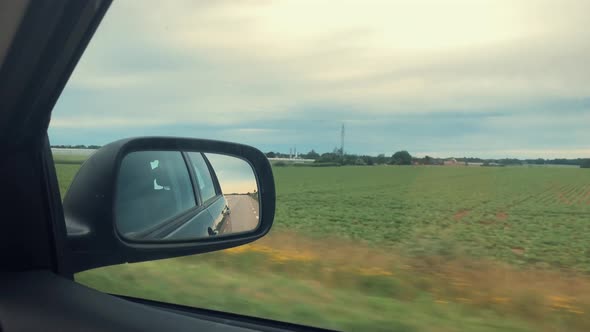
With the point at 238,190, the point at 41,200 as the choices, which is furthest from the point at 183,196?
the point at 41,200

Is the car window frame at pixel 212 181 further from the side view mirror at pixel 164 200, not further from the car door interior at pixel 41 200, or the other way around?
the car door interior at pixel 41 200

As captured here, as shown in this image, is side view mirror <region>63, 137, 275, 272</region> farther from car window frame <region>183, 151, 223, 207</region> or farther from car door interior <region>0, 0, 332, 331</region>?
car door interior <region>0, 0, 332, 331</region>

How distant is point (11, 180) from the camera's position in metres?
2.25

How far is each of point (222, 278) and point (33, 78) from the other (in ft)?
7.01

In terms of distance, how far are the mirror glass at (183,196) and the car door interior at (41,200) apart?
0.31 meters

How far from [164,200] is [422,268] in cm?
185

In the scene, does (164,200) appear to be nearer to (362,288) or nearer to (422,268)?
(362,288)

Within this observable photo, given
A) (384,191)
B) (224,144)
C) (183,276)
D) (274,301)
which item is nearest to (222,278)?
(183,276)

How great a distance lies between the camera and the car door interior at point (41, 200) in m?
1.96

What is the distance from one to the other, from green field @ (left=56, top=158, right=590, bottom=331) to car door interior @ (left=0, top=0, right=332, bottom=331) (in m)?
0.20

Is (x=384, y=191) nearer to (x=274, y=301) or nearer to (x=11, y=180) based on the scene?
(x=274, y=301)

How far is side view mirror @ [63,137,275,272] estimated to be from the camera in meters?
2.29

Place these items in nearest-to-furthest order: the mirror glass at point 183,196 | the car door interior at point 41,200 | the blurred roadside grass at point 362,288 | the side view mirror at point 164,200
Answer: the car door interior at point 41,200
the side view mirror at point 164,200
the mirror glass at point 183,196
the blurred roadside grass at point 362,288

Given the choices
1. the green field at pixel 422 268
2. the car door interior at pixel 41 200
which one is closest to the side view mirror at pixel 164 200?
the car door interior at pixel 41 200
